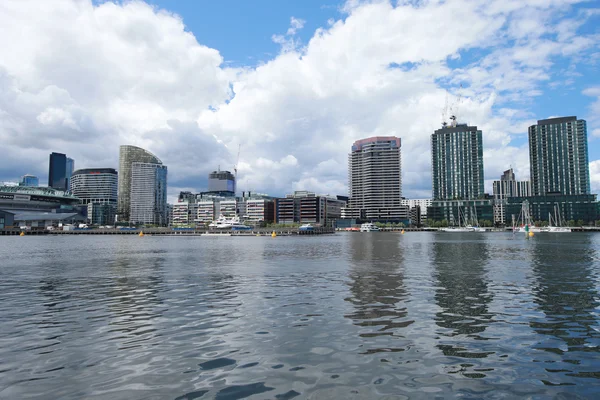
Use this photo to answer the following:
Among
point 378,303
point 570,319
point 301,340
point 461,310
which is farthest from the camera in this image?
point 378,303

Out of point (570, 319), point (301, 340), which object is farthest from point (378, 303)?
point (570, 319)

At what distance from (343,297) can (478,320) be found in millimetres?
9832

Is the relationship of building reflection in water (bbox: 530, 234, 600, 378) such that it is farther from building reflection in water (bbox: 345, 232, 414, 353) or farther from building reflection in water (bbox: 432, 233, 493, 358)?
building reflection in water (bbox: 345, 232, 414, 353)

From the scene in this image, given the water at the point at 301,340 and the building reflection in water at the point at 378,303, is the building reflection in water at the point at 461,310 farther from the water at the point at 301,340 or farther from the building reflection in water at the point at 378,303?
the building reflection in water at the point at 378,303

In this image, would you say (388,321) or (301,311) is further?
(301,311)

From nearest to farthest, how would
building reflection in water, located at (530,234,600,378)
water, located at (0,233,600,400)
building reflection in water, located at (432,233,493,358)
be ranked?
water, located at (0,233,600,400) < building reflection in water, located at (530,234,600,378) < building reflection in water, located at (432,233,493,358)

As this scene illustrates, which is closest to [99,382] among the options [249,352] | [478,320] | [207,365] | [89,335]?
[207,365]

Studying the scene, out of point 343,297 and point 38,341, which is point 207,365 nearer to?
point 38,341

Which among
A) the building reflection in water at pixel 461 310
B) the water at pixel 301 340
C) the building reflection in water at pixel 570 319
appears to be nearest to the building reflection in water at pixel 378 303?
the water at pixel 301 340

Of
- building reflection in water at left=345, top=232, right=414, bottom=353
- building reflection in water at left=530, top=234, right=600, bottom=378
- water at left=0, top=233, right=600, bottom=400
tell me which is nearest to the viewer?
water at left=0, top=233, right=600, bottom=400

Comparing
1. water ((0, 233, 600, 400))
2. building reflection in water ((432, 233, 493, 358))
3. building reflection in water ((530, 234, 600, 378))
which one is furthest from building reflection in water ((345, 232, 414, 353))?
building reflection in water ((530, 234, 600, 378))

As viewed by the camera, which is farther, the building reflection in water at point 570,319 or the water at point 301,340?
the building reflection in water at point 570,319

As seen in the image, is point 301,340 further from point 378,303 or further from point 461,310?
point 461,310

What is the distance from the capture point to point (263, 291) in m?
33.3
